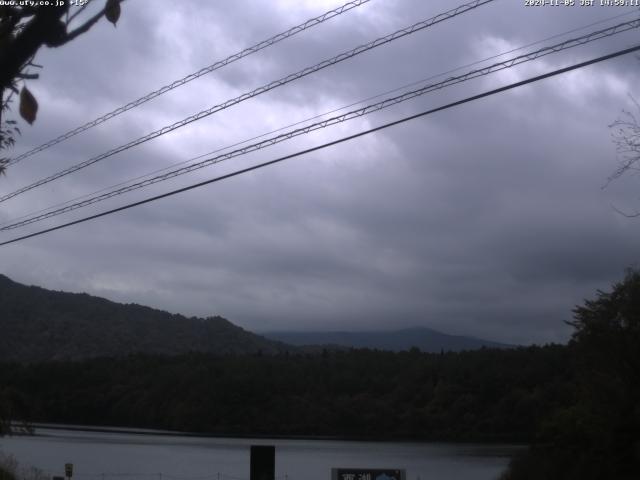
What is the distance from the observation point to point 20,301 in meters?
99.6

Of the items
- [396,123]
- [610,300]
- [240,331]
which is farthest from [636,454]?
[240,331]

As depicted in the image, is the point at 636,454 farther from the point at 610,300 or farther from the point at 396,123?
the point at 396,123

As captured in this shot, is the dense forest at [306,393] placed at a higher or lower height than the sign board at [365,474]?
higher

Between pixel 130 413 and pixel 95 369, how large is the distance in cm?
539

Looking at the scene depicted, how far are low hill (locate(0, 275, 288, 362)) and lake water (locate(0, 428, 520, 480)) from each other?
32286 millimetres

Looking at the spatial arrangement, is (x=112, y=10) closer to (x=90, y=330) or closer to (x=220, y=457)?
(x=220, y=457)

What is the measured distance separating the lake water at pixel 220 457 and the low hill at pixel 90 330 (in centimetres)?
3229

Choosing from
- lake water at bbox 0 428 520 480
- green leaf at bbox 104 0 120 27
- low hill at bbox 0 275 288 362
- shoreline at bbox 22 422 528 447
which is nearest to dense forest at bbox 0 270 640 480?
shoreline at bbox 22 422 528 447

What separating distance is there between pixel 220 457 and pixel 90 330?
6681 cm

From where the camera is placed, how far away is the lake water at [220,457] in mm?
40688

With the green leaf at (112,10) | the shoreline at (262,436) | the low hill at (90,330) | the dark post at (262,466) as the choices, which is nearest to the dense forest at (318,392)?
the shoreline at (262,436)

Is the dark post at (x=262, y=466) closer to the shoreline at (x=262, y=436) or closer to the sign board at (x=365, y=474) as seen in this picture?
the sign board at (x=365, y=474)

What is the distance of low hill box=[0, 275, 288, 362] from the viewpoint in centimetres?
9519

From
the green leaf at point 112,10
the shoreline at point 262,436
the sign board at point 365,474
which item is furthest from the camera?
the shoreline at point 262,436
